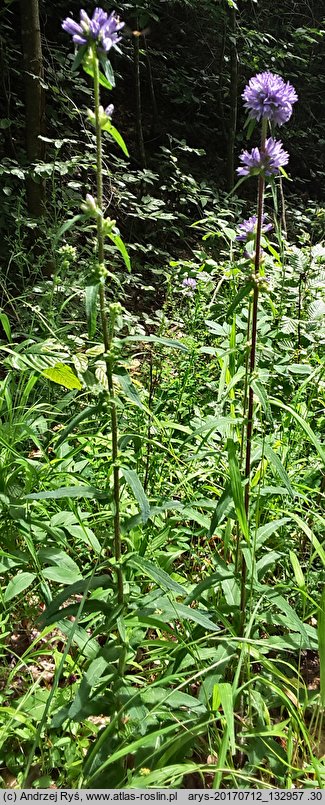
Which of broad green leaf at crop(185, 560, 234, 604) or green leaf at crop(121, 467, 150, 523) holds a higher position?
green leaf at crop(121, 467, 150, 523)

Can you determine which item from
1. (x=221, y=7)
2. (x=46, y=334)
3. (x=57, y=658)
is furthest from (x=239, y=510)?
(x=221, y=7)

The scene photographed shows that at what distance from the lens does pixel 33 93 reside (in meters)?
3.30

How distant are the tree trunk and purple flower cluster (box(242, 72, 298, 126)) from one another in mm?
2238

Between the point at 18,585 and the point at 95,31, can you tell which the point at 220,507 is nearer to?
the point at 18,585

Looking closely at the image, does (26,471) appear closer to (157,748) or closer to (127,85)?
(157,748)

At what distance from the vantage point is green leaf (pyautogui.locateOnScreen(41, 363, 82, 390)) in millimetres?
1595

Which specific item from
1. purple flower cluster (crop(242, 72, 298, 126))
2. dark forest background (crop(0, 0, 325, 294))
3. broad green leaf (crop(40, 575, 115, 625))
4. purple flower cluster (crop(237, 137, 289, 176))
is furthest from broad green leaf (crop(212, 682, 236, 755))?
dark forest background (crop(0, 0, 325, 294))

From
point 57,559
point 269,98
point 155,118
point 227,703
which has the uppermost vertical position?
point 155,118

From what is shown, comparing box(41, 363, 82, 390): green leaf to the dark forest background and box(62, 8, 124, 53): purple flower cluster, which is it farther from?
the dark forest background

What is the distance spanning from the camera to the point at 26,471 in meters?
1.58

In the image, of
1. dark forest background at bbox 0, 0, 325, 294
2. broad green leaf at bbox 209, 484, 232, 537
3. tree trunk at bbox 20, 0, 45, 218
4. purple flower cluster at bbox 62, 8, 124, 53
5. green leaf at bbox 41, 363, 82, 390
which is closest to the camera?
purple flower cluster at bbox 62, 8, 124, 53

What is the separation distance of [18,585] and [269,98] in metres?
1.13

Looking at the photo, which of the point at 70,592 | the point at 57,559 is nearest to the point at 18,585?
the point at 57,559
